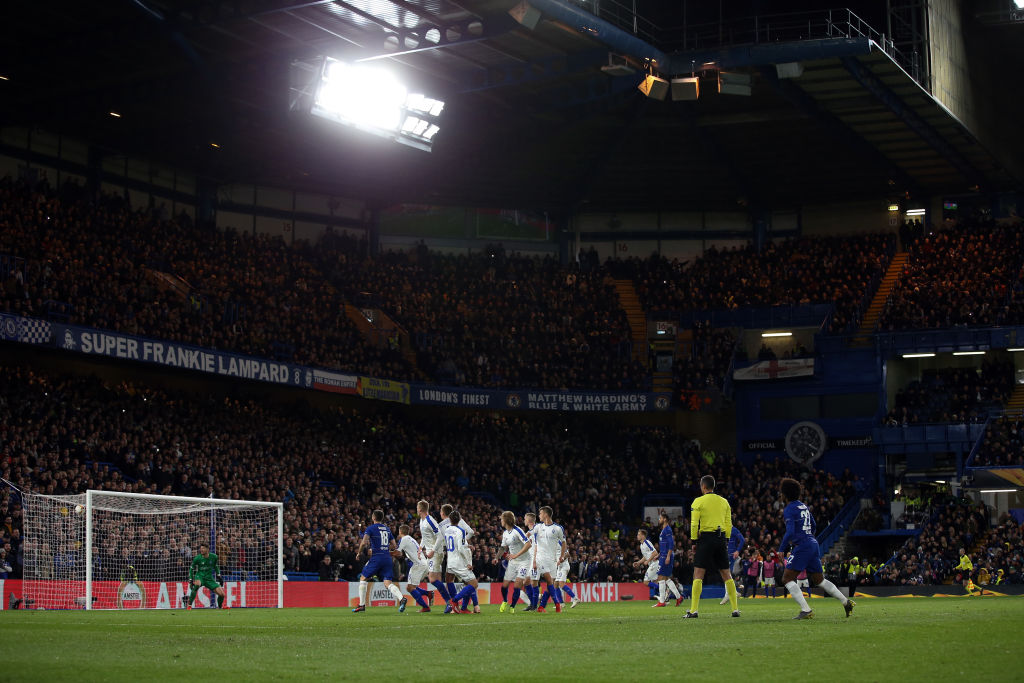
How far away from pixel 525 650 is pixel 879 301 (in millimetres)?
45910

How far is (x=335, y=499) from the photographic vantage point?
39281 millimetres

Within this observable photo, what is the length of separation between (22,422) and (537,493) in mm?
21320

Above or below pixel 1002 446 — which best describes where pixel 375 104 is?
above

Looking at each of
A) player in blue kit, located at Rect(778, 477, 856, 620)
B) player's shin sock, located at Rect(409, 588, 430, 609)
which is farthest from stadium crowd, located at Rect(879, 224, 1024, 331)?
player in blue kit, located at Rect(778, 477, 856, 620)

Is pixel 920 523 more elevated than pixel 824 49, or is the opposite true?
pixel 824 49

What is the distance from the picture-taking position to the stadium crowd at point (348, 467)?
1297 inches

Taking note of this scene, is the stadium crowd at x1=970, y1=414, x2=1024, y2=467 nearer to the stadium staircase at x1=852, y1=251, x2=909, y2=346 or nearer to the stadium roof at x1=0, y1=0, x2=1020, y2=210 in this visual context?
the stadium staircase at x1=852, y1=251, x2=909, y2=346

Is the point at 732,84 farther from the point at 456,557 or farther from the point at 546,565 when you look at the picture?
the point at 456,557

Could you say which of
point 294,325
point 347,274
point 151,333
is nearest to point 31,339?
point 151,333

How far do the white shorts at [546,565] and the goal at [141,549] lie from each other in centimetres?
797

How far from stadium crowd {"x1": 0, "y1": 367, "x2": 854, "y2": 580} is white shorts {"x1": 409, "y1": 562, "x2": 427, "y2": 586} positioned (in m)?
1.63

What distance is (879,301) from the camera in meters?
54.9

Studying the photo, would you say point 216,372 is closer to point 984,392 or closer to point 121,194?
point 121,194

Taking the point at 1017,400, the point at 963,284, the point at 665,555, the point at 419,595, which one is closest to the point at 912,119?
the point at 963,284
